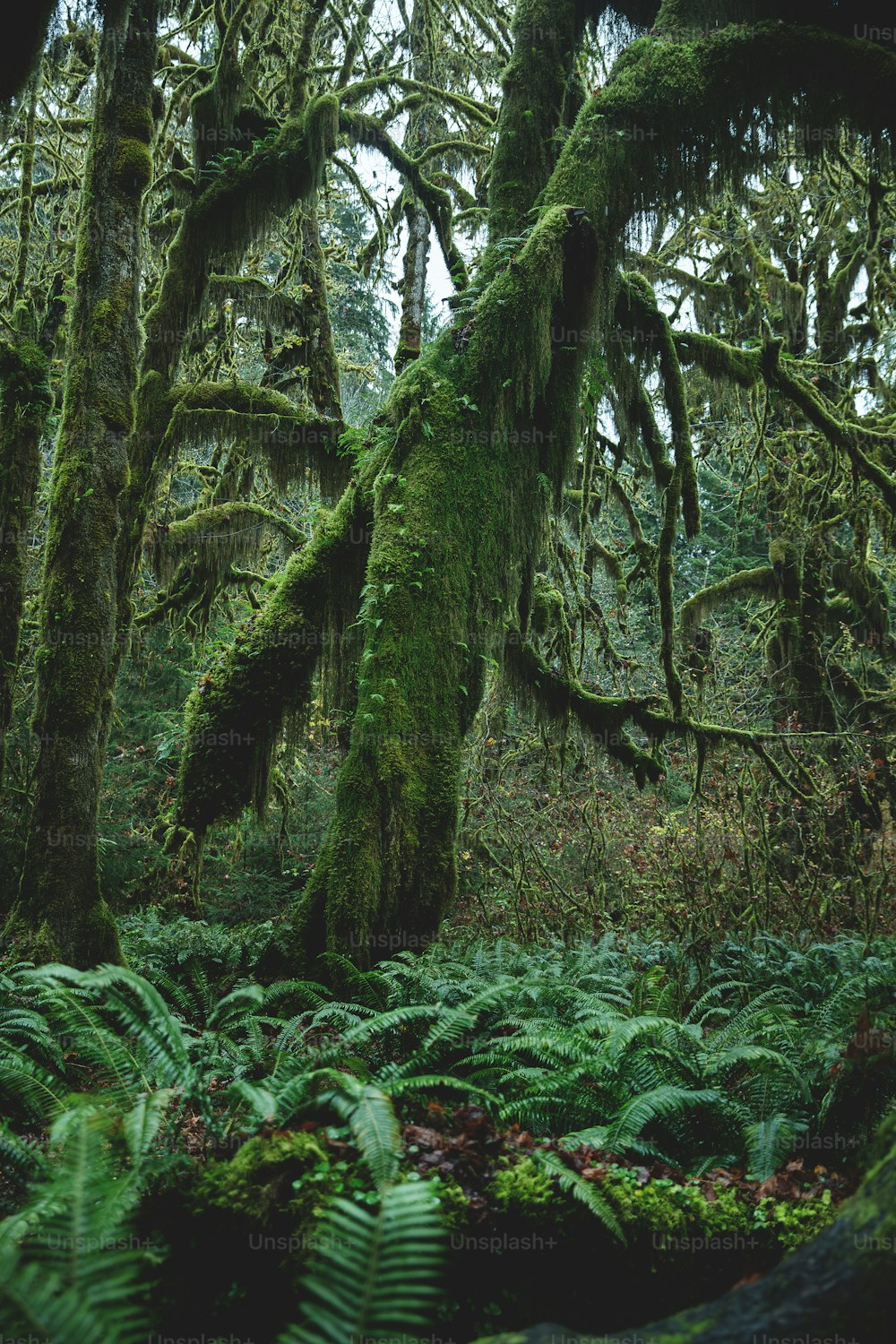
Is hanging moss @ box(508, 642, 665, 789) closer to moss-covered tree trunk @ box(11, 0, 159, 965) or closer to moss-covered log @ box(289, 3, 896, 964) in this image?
moss-covered log @ box(289, 3, 896, 964)

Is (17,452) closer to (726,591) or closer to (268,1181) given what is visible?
(268,1181)

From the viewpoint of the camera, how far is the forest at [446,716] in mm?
2723

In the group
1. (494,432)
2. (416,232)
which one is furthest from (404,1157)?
(416,232)

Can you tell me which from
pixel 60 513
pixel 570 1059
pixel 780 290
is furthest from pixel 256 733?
pixel 780 290

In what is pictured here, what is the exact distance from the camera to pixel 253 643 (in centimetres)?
703

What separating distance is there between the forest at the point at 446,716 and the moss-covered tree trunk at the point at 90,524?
0.11 feet

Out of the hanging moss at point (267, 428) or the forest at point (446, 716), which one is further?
the hanging moss at point (267, 428)

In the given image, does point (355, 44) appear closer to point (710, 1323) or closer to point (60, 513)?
point (60, 513)

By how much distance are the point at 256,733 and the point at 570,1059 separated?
4.01 m

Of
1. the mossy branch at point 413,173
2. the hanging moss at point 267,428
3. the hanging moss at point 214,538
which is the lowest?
the hanging moss at point 214,538

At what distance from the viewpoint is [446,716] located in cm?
605

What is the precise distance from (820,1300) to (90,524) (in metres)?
5.75

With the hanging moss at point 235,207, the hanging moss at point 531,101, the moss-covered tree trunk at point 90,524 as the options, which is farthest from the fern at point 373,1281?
the hanging moss at point 235,207

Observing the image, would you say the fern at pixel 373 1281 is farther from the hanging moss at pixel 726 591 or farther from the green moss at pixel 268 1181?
the hanging moss at pixel 726 591
